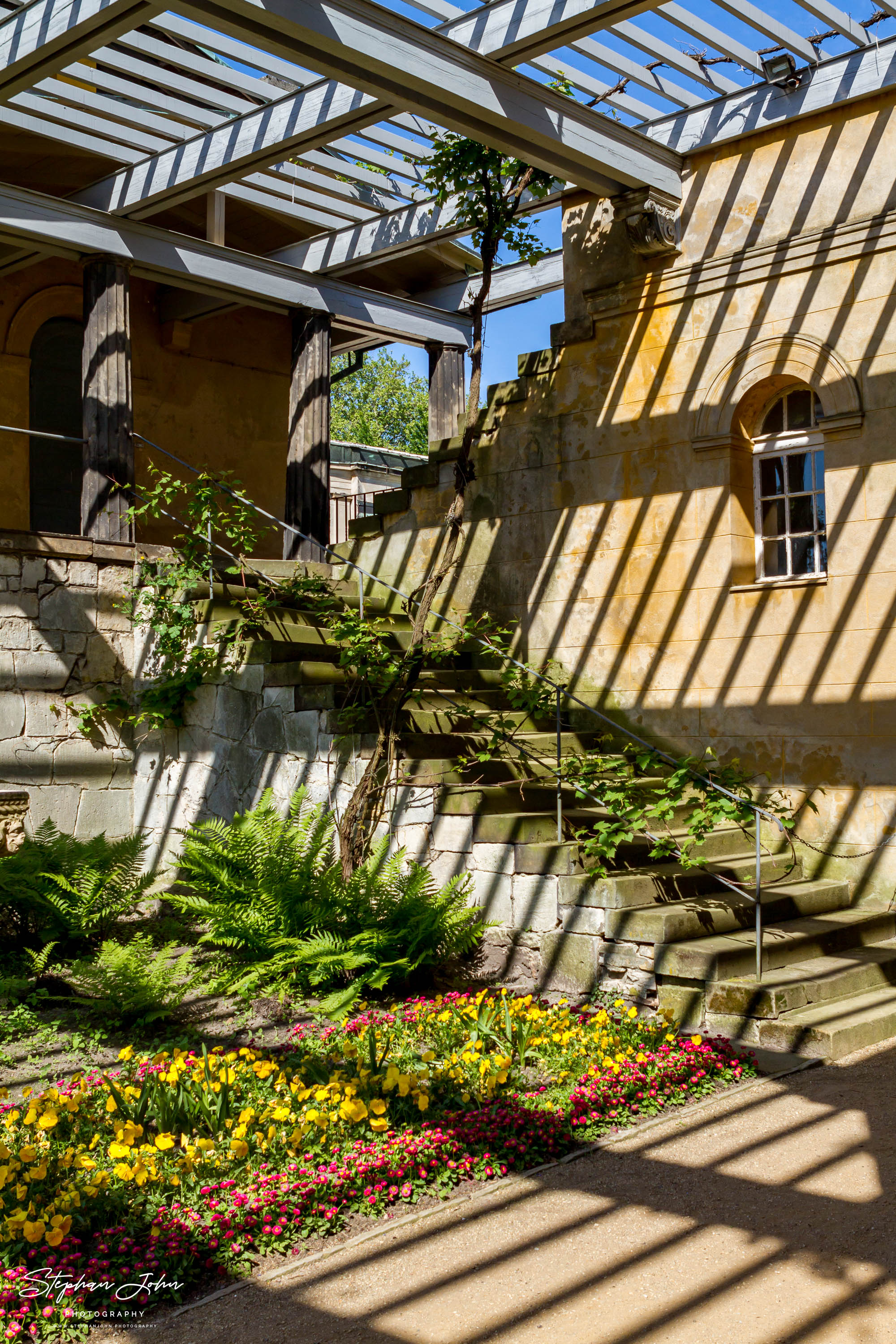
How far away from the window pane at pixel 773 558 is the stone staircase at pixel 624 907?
6.17 ft

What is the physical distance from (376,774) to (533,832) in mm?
1191

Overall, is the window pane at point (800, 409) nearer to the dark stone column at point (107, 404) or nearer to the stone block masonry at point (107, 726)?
the stone block masonry at point (107, 726)

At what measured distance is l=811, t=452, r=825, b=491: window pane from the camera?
331 inches

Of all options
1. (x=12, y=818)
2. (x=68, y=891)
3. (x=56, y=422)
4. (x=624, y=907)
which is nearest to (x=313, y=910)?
(x=68, y=891)

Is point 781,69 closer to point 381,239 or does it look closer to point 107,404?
point 381,239

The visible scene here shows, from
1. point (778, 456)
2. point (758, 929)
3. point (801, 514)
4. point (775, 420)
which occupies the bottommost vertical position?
point (758, 929)

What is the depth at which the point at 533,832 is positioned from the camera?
6.82 m

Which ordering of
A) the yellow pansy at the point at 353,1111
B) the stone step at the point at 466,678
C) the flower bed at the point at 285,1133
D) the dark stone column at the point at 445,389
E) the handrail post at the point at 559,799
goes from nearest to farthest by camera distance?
the flower bed at the point at 285,1133 < the yellow pansy at the point at 353,1111 < the handrail post at the point at 559,799 < the stone step at the point at 466,678 < the dark stone column at the point at 445,389

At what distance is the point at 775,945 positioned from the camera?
648cm

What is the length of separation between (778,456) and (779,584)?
1005mm

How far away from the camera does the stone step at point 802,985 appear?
5.95 m

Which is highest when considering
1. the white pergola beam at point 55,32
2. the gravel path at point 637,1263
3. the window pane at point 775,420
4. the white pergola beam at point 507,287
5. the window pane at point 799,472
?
the white pergola beam at point 507,287

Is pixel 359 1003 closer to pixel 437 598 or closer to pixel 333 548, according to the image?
pixel 437 598

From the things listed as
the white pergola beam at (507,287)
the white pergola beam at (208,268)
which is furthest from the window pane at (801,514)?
the white pergola beam at (208,268)
